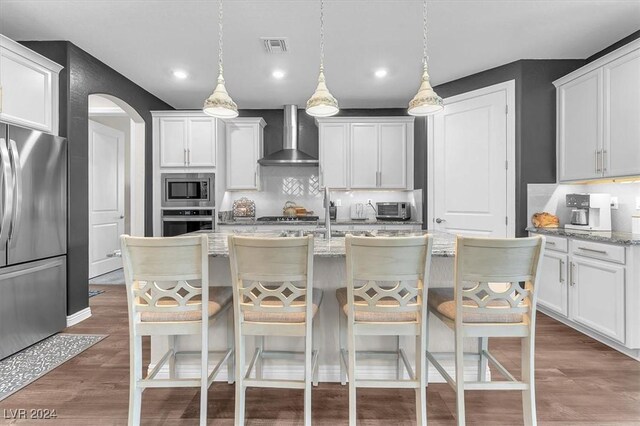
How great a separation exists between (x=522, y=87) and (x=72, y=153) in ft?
15.2

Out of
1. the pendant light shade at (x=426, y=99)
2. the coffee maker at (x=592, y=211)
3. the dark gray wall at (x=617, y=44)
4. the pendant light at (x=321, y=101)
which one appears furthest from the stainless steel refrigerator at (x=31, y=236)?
the dark gray wall at (x=617, y=44)

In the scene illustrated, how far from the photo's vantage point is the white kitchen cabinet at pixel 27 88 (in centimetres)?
265

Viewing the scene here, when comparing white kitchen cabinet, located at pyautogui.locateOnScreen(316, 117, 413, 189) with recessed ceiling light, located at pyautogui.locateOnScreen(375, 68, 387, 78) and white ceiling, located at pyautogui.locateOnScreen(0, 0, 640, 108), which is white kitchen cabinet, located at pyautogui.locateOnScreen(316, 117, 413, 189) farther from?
recessed ceiling light, located at pyautogui.locateOnScreen(375, 68, 387, 78)

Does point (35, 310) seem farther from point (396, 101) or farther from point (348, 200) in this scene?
point (396, 101)

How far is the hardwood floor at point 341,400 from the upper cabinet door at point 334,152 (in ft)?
10.5

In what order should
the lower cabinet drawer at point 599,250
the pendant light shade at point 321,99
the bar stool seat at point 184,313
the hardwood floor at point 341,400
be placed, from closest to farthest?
the bar stool seat at point 184,313 < the hardwood floor at point 341,400 < the pendant light shade at point 321,99 < the lower cabinet drawer at point 599,250

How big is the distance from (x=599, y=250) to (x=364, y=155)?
302 cm

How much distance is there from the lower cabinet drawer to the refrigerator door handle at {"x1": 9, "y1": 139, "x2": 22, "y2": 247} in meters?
4.53

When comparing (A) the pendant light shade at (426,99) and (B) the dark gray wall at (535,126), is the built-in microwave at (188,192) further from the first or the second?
(B) the dark gray wall at (535,126)

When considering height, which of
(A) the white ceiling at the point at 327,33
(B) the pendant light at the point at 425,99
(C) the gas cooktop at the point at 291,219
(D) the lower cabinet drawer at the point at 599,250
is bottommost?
(D) the lower cabinet drawer at the point at 599,250

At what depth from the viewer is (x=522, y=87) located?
3682 mm

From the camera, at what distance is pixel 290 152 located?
5066mm

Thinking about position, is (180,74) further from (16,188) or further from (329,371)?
(329,371)

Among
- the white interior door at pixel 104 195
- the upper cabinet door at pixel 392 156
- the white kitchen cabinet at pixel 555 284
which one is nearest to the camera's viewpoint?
the white kitchen cabinet at pixel 555 284
